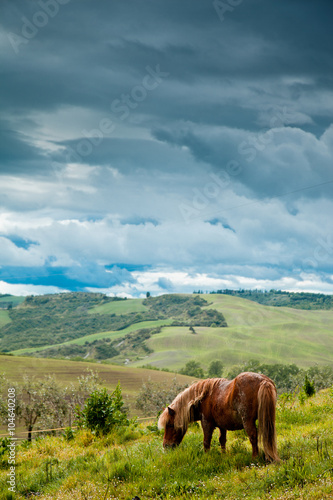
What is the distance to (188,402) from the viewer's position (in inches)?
363

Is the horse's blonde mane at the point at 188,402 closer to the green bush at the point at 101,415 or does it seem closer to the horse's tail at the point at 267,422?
the horse's tail at the point at 267,422

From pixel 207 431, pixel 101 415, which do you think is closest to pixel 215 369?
pixel 101 415

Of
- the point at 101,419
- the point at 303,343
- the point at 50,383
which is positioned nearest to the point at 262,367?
the point at 50,383

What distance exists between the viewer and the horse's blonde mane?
9.08m

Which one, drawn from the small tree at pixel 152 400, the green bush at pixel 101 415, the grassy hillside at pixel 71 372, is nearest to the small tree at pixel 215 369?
the grassy hillside at pixel 71 372

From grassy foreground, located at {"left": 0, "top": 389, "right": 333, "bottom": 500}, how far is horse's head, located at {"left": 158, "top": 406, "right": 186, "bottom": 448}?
307 mm

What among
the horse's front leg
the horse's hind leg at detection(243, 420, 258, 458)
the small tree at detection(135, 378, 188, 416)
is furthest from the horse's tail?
the small tree at detection(135, 378, 188, 416)

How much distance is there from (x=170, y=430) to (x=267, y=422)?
2659 mm

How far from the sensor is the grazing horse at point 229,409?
7664 millimetres

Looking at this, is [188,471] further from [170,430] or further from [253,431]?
[170,430]

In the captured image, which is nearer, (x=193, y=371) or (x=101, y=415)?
(x=101, y=415)

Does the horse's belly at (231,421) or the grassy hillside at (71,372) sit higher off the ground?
the horse's belly at (231,421)

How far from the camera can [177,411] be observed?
9312 millimetres

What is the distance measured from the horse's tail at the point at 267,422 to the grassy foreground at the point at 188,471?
12.0 inches
